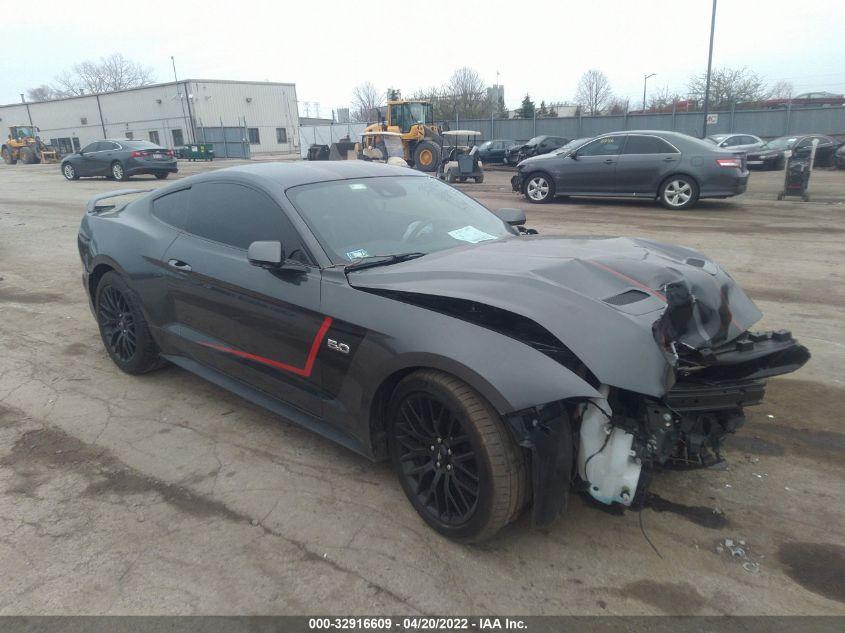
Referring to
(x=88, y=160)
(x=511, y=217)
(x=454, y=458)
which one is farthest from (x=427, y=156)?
(x=454, y=458)

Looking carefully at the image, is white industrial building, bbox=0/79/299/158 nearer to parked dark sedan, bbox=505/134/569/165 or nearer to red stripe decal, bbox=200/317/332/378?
parked dark sedan, bbox=505/134/569/165

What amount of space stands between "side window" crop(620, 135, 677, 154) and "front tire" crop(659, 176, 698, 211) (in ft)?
1.95

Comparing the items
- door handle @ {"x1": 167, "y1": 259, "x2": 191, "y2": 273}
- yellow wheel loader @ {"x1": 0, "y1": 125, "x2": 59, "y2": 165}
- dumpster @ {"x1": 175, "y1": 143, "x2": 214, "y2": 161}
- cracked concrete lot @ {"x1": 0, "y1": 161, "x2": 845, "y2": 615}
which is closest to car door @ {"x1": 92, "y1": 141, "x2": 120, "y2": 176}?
cracked concrete lot @ {"x1": 0, "y1": 161, "x2": 845, "y2": 615}

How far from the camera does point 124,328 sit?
4.43m

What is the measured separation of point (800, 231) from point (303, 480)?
9952 millimetres

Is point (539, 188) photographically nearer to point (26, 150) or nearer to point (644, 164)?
point (644, 164)

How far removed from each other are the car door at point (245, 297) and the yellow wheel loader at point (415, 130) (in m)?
18.4

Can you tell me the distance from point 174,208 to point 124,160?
65.1ft

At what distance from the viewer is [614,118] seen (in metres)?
33.0

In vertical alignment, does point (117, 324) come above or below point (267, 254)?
below

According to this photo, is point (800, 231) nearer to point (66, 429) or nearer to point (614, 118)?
point (66, 429)

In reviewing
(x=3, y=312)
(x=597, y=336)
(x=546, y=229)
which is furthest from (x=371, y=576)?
(x=546, y=229)

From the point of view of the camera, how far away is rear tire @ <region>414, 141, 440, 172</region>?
70.6 feet

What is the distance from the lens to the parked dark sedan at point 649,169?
1175 centimetres
